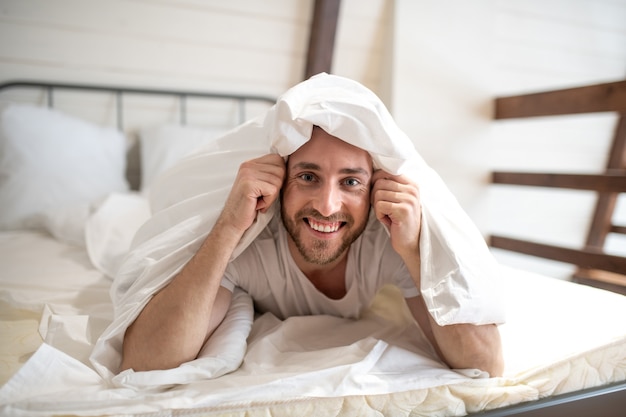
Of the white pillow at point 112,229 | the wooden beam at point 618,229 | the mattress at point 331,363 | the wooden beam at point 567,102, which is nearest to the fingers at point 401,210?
the mattress at point 331,363

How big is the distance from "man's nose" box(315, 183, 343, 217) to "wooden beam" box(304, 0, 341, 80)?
5.04 ft

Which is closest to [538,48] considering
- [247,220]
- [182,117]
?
[182,117]

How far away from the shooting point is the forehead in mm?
972

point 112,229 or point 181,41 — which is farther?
point 181,41

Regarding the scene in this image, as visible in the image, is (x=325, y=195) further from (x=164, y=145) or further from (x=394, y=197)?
(x=164, y=145)

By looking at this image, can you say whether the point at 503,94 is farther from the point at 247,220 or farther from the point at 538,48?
the point at 247,220

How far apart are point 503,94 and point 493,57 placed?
0.77 ft

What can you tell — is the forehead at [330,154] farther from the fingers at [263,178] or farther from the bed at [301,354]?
the bed at [301,354]

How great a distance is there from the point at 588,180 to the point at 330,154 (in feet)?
5.64

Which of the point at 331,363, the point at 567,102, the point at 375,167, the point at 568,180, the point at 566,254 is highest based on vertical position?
the point at 567,102

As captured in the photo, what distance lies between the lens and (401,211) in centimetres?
90

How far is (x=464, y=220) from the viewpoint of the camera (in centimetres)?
95

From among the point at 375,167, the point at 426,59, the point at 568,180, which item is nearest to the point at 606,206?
the point at 568,180

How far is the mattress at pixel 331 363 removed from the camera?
0.73 metres
